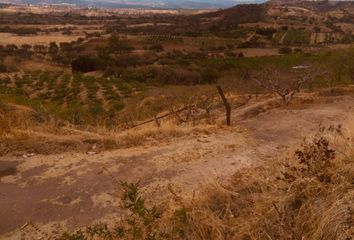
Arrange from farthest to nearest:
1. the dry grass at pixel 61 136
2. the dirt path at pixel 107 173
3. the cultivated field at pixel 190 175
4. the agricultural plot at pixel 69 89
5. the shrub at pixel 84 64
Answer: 1. the shrub at pixel 84 64
2. the agricultural plot at pixel 69 89
3. the dry grass at pixel 61 136
4. the dirt path at pixel 107 173
5. the cultivated field at pixel 190 175

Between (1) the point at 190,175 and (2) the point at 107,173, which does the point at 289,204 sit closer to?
(1) the point at 190,175

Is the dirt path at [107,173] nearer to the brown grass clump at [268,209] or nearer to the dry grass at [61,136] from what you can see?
the dry grass at [61,136]

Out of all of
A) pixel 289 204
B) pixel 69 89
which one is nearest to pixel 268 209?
pixel 289 204

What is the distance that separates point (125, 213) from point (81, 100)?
1139 inches

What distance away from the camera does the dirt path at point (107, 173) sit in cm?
516

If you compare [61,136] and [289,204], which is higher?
[289,204]

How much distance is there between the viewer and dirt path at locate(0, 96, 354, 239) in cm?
516

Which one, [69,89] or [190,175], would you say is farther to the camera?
[69,89]

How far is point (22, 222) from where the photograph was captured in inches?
196

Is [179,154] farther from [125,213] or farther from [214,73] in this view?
[214,73]

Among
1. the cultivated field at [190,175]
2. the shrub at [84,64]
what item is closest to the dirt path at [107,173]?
the cultivated field at [190,175]

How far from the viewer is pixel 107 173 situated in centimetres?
617

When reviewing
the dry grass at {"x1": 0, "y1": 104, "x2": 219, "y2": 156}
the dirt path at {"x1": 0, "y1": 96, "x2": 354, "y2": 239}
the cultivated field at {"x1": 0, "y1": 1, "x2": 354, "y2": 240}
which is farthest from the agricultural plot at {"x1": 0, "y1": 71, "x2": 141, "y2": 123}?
the dirt path at {"x1": 0, "y1": 96, "x2": 354, "y2": 239}

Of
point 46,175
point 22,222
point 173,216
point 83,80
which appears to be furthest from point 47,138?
point 83,80
